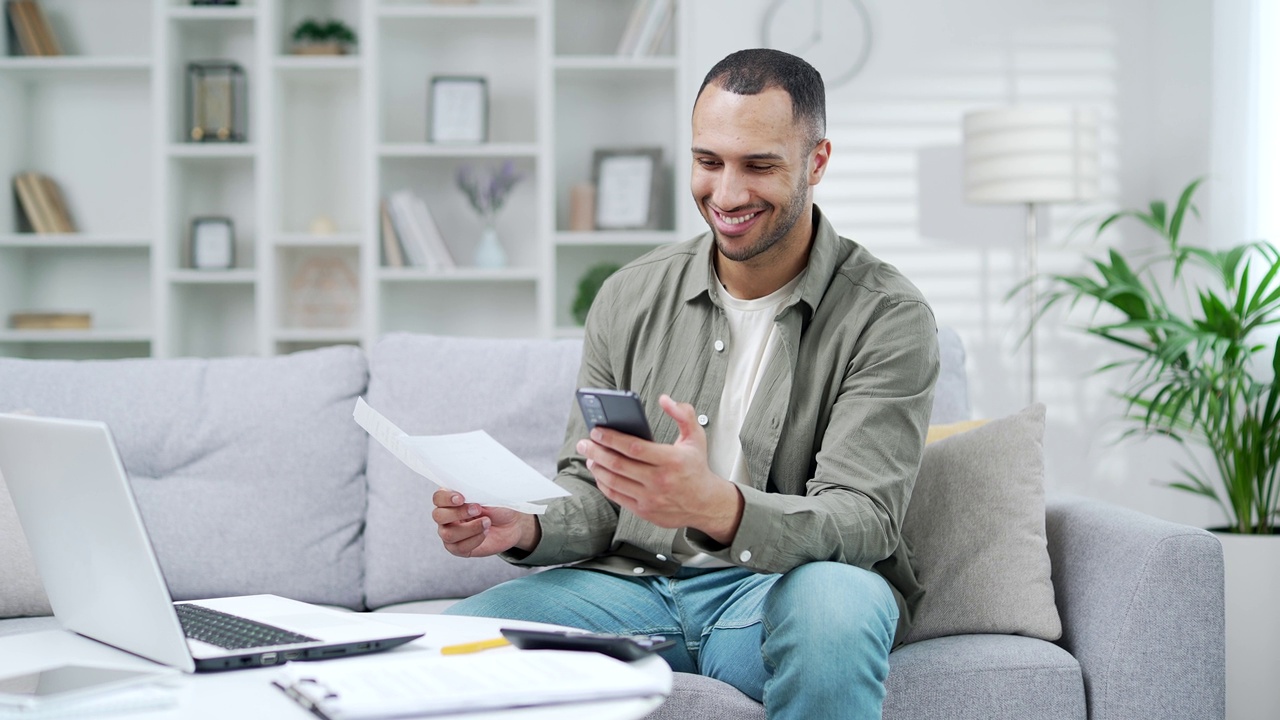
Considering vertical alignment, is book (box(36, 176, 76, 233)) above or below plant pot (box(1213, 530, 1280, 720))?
above

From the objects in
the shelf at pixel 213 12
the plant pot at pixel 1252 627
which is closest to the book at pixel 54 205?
the shelf at pixel 213 12

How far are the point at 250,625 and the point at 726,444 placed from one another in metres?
0.69

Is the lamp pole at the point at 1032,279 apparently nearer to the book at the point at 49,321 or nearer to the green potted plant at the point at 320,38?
the green potted plant at the point at 320,38

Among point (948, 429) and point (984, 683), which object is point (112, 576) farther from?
point (948, 429)

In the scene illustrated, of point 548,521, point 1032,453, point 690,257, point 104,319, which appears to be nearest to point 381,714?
point 548,521

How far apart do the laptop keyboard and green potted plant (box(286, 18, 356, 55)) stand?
2.72 meters

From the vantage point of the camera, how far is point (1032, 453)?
Answer: 1.65 metres

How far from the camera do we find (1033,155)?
3.02 m

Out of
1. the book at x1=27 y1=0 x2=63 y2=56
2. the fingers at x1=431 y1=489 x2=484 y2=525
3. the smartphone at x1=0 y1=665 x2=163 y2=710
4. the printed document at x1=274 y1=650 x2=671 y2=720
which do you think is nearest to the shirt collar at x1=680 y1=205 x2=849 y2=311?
the fingers at x1=431 y1=489 x2=484 y2=525

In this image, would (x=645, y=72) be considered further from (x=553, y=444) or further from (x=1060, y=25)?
(x=553, y=444)

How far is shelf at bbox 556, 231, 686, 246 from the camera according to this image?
11.1 ft

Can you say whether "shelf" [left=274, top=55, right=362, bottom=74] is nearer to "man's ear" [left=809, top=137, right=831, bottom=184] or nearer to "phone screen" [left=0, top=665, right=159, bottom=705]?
"man's ear" [left=809, top=137, right=831, bottom=184]

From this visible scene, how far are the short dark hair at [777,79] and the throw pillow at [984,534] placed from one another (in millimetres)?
524

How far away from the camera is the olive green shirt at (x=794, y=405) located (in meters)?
1.27
